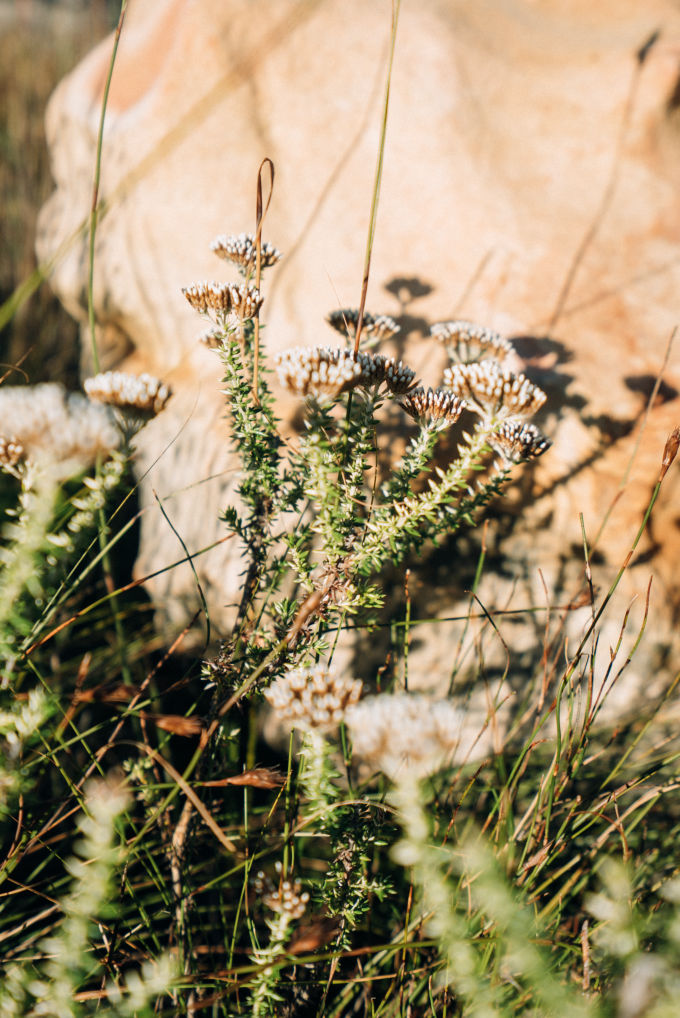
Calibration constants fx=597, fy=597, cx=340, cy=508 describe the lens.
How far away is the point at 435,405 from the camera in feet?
3.95

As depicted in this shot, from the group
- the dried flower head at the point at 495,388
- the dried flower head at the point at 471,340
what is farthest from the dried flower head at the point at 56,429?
the dried flower head at the point at 471,340

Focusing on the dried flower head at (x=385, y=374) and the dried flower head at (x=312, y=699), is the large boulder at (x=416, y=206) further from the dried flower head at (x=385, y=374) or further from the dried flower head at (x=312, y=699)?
the dried flower head at (x=312, y=699)

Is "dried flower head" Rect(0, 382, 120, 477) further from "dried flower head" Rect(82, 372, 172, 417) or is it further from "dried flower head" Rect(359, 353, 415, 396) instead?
"dried flower head" Rect(359, 353, 415, 396)

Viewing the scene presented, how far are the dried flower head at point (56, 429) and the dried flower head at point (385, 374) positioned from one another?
0.50 meters

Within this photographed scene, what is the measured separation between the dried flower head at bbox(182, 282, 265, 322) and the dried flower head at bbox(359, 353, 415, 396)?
0.25m

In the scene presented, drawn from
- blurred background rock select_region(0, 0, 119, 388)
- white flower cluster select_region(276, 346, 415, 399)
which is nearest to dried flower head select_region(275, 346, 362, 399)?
white flower cluster select_region(276, 346, 415, 399)

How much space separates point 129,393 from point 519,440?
0.78m

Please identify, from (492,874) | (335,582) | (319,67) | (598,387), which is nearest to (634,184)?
(598,387)

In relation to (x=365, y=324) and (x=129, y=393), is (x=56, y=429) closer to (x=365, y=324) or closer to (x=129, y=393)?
(x=129, y=393)

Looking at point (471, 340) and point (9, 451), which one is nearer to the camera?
point (9, 451)

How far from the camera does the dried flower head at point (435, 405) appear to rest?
120 cm

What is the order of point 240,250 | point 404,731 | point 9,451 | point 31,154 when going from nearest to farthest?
point 404,731 < point 9,451 < point 240,250 < point 31,154

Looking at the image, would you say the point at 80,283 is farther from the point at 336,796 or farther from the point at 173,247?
the point at 336,796

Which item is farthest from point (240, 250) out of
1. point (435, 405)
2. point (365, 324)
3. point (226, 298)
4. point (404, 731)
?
point (404, 731)
